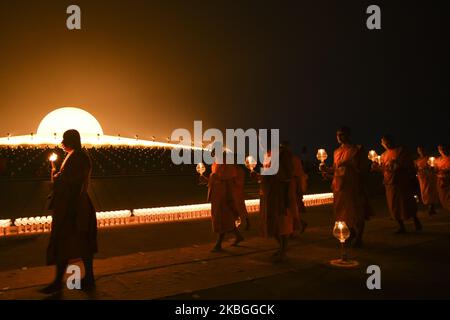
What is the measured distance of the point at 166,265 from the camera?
638 centimetres

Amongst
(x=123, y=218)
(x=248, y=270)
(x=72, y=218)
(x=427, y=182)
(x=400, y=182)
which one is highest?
(x=400, y=182)

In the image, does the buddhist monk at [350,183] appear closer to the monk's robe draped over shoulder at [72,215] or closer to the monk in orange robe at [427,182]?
the monk's robe draped over shoulder at [72,215]

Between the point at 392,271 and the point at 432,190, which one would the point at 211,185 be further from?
the point at 432,190

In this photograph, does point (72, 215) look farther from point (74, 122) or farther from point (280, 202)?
point (74, 122)

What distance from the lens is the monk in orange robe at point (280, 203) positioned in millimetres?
6676

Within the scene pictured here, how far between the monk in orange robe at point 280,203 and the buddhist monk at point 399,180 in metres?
2.86

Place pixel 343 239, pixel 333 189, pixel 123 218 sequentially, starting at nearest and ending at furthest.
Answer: pixel 343 239 → pixel 333 189 → pixel 123 218

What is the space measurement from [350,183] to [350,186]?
0.18 feet

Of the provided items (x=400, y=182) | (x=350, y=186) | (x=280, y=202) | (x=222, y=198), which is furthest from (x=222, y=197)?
(x=400, y=182)

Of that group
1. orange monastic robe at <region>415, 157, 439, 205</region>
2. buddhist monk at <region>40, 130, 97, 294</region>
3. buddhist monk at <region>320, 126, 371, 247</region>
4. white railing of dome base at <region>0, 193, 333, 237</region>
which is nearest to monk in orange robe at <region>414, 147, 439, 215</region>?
orange monastic robe at <region>415, 157, 439, 205</region>

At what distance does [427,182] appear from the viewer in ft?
39.6

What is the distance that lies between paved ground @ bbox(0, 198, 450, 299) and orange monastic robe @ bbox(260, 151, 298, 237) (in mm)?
463
